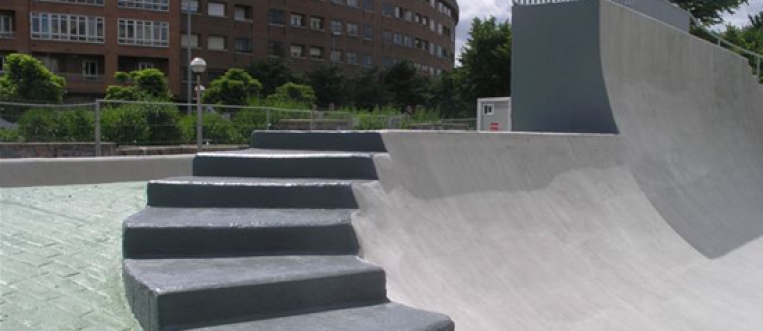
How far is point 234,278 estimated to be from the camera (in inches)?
120

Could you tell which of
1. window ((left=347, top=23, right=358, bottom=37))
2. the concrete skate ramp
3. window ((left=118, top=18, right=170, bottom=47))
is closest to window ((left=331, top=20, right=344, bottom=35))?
window ((left=347, top=23, right=358, bottom=37))

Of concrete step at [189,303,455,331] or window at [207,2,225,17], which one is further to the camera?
window at [207,2,225,17]

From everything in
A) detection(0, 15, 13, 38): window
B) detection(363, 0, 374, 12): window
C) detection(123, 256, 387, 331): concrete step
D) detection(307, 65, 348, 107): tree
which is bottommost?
detection(123, 256, 387, 331): concrete step

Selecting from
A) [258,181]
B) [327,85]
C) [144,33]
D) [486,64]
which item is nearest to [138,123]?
[258,181]

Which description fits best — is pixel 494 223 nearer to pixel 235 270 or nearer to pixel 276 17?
pixel 235 270

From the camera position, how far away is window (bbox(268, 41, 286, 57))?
58706mm

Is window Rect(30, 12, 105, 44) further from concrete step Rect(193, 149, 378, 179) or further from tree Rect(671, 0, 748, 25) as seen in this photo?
concrete step Rect(193, 149, 378, 179)

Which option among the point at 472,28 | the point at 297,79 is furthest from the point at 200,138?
the point at 297,79

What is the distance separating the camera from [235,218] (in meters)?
3.79

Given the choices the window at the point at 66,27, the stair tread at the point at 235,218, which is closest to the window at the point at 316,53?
the window at the point at 66,27

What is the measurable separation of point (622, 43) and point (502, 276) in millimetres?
5532

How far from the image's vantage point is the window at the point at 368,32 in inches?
2623

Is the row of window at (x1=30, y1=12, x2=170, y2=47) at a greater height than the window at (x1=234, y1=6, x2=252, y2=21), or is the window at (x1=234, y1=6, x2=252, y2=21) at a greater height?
the window at (x1=234, y1=6, x2=252, y2=21)

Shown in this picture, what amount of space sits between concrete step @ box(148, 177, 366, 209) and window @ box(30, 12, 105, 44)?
49.1m
